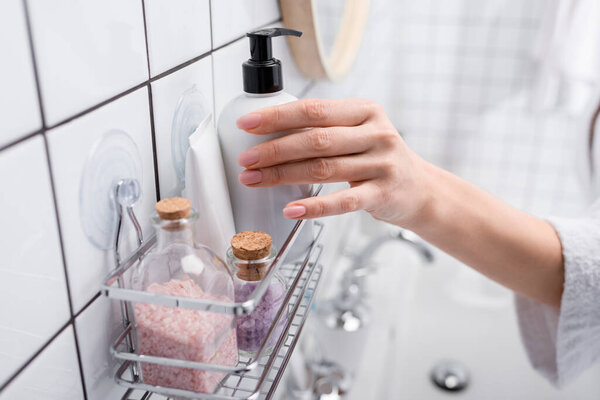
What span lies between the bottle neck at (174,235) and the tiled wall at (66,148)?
42mm

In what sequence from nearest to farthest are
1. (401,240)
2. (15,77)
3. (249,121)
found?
(15,77)
(249,121)
(401,240)

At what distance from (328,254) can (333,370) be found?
217 millimetres

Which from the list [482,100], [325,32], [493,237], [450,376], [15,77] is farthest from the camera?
[482,100]

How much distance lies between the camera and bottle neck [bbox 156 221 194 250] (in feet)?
1.06

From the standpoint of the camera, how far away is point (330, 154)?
40 centimetres

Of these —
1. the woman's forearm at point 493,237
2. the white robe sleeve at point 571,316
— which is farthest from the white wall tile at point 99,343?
the white robe sleeve at point 571,316

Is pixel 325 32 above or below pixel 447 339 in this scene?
above

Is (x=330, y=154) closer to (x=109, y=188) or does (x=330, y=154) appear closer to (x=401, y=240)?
Result: (x=109, y=188)

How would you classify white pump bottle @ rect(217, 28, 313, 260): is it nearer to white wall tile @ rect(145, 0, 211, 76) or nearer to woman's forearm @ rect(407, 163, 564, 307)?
white wall tile @ rect(145, 0, 211, 76)

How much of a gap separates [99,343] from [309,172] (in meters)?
0.18

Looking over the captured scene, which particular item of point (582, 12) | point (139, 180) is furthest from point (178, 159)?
point (582, 12)

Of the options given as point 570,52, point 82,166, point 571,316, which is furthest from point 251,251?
point 570,52

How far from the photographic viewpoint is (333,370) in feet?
3.06

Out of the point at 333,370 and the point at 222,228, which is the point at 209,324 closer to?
the point at 222,228
